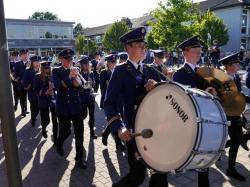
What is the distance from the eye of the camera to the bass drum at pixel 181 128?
2982 millimetres

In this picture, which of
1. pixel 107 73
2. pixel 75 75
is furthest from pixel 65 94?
pixel 107 73

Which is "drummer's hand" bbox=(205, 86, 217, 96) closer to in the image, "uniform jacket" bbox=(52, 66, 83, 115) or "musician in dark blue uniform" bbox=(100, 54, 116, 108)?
"uniform jacket" bbox=(52, 66, 83, 115)

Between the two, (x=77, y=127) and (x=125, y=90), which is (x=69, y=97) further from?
(x=125, y=90)

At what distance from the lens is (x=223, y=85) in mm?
4336

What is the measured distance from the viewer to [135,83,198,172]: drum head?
3021 millimetres

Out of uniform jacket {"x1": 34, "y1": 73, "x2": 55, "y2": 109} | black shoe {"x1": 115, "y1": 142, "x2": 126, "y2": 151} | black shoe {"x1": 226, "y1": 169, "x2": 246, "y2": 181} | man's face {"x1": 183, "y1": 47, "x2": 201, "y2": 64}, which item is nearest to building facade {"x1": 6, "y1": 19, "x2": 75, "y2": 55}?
uniform jacket {"x1": 34, "y1": 73, "x2": 55, "y2": 109}

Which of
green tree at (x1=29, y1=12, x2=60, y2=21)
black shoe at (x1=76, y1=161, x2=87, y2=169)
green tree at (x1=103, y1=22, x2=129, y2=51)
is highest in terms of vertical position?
green tree at (x1=29, y1=12, x2=60, y2=21)

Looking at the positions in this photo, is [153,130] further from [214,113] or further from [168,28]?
[168,28]

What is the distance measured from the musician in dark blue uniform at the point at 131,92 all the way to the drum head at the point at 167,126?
0.22m

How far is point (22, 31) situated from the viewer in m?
57.8

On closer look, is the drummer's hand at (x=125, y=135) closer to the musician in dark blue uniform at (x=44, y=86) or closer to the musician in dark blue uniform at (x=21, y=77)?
the musician in dark blue uniform at (x=44, y=86)

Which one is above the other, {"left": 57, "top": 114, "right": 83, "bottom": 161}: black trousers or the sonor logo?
the sonor logo

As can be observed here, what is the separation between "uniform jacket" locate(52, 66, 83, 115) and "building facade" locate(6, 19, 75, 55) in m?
51.9

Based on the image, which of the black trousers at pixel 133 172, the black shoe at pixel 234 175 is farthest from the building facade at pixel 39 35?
the black trousers at pixel 133 172
